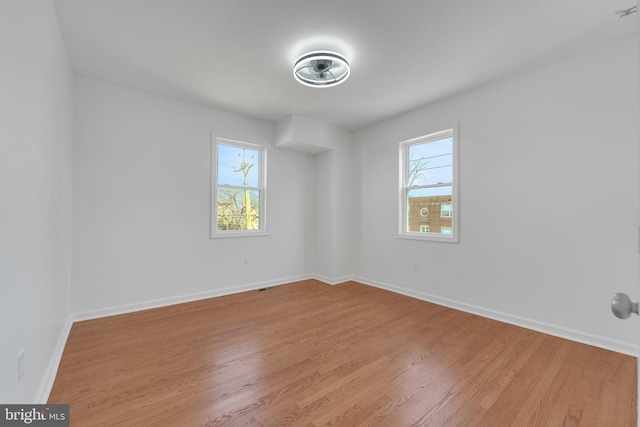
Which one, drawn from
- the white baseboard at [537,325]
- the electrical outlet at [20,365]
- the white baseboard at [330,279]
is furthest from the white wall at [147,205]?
the white baseboard at [537,325]

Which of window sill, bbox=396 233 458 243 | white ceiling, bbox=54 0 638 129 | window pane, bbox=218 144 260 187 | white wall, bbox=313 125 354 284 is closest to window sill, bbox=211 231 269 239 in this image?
window pane, bbox=218 144 260 187

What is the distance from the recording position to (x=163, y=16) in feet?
6.57

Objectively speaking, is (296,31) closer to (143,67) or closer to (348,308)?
(143,67)

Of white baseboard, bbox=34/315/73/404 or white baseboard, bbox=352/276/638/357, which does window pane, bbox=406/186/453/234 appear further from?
white baseboard, bbox=34/315/73/404

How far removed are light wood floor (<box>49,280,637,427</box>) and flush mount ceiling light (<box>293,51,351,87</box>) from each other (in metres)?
2.51

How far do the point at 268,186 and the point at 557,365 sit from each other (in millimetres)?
3793

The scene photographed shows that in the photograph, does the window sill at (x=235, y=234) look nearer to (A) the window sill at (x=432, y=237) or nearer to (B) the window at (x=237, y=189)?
(B) the window at (x=237, y=189)

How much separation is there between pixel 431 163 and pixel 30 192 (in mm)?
3857

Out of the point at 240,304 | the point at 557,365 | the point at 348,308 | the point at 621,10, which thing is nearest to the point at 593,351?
the point at 557,365

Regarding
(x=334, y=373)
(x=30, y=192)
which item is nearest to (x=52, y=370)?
(x=30, y=192)

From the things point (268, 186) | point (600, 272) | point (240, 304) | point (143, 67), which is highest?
point (143, 67)

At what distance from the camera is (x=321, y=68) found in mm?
2543

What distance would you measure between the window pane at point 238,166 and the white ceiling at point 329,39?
0.96 m

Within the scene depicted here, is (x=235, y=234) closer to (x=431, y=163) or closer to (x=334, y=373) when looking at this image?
(x=334, y=373)
